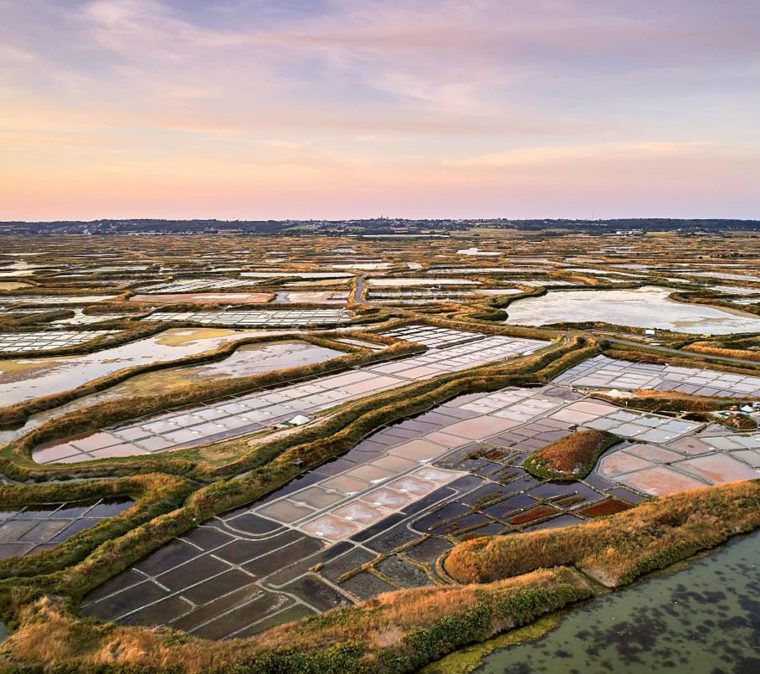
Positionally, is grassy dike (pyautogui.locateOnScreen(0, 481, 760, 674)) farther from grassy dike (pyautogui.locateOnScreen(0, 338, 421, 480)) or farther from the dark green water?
grassy dike (pyautogui.locateOnScreen(0, 338, 421, 480))

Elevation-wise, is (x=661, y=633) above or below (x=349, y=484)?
below

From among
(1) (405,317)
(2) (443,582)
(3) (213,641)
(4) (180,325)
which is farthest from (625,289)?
(3) (213,641)

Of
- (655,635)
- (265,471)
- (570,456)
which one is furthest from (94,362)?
(655,635)

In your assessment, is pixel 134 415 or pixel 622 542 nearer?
pixel 622 542

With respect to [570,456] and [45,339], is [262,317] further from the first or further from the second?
[570,456]

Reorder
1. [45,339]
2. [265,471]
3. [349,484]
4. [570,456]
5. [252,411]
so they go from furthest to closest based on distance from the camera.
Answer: [45,339] < [252,411] < [570,456] < [265,471] < [349,484]

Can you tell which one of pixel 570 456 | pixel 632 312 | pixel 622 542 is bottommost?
pixel 622 542

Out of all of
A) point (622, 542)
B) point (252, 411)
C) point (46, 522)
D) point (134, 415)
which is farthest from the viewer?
point (252, 411)

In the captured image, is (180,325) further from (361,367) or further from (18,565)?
(18,565)
